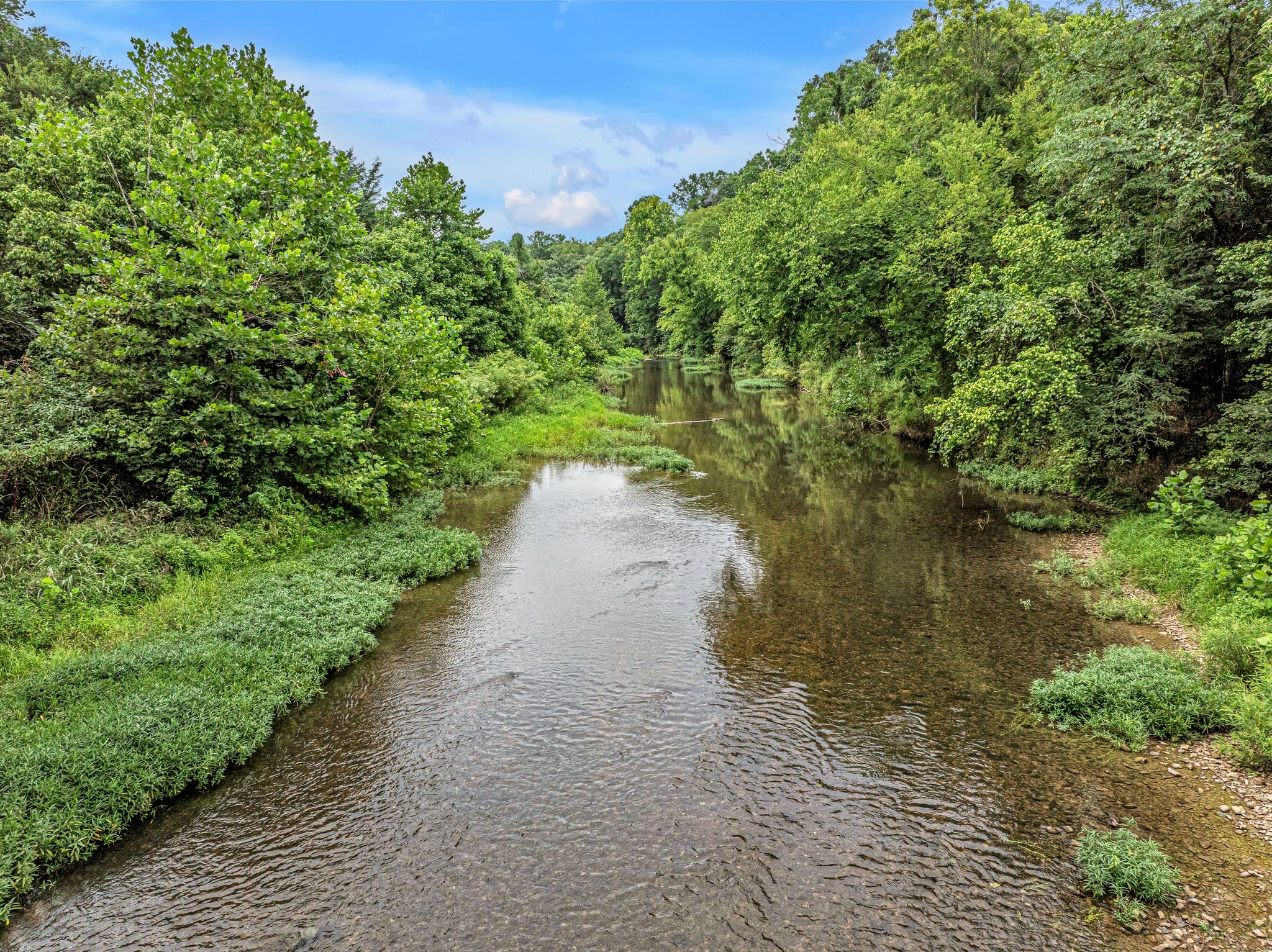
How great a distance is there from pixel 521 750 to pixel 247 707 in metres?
3.62

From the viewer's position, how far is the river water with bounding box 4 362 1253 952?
18.5ft

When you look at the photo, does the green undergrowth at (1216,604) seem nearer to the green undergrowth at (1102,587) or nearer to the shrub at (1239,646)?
the shrub at (1239,646)

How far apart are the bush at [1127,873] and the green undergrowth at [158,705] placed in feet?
30.7

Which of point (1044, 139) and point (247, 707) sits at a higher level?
point (1044, 139)

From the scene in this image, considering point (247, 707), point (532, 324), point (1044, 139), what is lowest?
point (247, 707)

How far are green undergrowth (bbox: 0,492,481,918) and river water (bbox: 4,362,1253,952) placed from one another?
342 millimetres

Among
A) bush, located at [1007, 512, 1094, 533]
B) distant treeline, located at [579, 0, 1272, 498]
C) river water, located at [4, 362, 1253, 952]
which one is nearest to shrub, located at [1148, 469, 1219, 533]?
distant treeline, located at [579, 0, 1272, 498]

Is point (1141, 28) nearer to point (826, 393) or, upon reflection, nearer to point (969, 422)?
point (969, 422)

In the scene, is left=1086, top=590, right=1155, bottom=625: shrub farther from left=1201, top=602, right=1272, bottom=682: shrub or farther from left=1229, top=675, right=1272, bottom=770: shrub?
left=1229, top=675, right=1272, bottom=770: shrub

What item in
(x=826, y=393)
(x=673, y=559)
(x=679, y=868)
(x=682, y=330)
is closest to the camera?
(x=679, y=868)

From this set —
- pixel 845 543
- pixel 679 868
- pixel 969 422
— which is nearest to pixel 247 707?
pixel 679 868

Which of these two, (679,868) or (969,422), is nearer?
(679,868)

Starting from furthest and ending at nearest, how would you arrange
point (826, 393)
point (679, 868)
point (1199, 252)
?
point (826, 393) → point (1199, 252) → point (679, 868)

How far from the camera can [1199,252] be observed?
1238 cm
